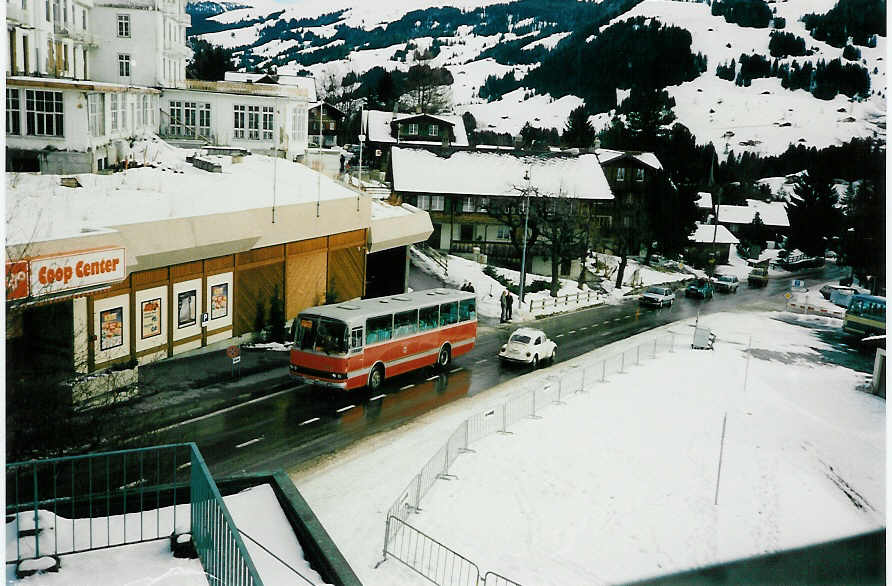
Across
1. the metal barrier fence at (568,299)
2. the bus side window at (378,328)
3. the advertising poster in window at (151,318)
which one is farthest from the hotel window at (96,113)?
the metal barrier fence at (568,299)

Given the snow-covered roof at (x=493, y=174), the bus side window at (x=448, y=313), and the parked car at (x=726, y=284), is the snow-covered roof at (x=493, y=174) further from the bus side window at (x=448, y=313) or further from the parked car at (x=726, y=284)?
the bus side window at (x=448, y=313)

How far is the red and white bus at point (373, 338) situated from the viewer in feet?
47.6

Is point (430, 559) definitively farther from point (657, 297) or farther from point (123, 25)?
point (657, 297)

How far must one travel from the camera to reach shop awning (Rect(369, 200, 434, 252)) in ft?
69.5

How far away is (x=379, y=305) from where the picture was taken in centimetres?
1574

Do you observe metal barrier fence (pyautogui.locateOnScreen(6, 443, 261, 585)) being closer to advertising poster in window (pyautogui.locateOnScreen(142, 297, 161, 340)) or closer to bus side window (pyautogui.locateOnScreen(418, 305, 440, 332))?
advertising poster in window (pyautogui.locateOnScreen(142, 297, 161, 340))

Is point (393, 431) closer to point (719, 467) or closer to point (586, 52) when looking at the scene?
point (719, 467)

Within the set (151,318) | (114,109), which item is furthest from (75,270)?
(114,109)

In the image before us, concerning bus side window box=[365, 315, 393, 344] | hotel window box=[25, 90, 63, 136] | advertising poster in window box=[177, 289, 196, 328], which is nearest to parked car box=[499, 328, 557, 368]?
bus side window box=[365, 315, 393, 344]

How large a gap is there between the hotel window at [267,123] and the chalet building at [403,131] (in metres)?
18.2

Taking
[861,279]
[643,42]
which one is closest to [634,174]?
[861,279]

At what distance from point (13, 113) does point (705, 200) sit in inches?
1358

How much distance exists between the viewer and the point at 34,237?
1108 centimetres

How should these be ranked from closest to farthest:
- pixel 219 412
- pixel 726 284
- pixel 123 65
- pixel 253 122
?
1. pixel 219 412
2. pixel 123 65
3. pixel 253 122
4. pixel 726 284
